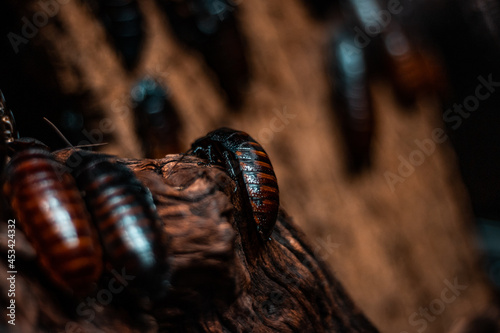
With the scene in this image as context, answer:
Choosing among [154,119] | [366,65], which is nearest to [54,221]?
[154,119]

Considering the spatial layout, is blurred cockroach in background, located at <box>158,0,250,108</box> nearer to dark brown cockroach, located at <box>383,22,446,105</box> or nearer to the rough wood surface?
dark brown cockroach, located at <box>383,22,446,105</box>

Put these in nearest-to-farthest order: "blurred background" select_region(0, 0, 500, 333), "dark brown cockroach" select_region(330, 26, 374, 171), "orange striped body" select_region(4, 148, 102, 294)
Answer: "orange striped body" select_region(4, 148, 102, 294) < "blurred background" select_region(0, 0, 500, 333) < "dark brown cockroach" select_region(330, 26, 374, 171)

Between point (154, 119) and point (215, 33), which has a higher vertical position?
point (215, 33)

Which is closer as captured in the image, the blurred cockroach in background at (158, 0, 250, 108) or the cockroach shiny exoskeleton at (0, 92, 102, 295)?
the cockroach shiny exoskeleton at (0, 92, 102, 295)

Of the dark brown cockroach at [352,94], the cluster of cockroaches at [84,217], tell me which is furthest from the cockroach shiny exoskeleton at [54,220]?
the dark brown cockroach at [352,94]

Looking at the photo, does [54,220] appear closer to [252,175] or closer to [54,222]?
[54,222]

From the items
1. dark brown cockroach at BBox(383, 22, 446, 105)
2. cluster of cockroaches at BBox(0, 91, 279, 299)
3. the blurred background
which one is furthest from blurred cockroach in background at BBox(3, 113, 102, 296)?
dark brown cockroach at BBox(383, 22, 446, 105)

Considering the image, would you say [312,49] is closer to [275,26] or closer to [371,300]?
[275,26]

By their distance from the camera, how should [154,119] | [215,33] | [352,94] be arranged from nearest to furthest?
[154,119] → [215,33] → [352,94]

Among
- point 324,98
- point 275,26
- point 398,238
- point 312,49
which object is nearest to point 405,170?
point 398,238
